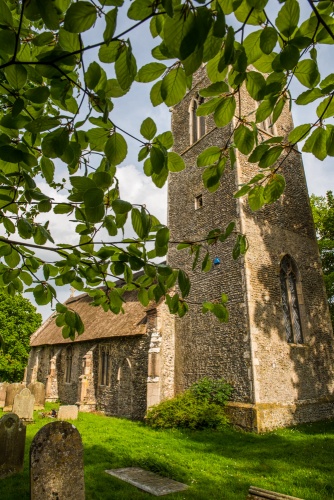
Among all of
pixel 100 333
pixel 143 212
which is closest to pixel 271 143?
pixel 143 212

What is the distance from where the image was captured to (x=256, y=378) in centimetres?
1069

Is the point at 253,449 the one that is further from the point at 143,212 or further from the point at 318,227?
the point at 318,227

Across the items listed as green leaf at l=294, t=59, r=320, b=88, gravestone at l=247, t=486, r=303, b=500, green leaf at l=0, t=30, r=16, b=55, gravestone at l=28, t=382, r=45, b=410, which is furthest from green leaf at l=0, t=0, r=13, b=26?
gravestone at l=28, t=382, r=45, b=410

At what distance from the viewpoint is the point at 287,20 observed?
131 centimetres

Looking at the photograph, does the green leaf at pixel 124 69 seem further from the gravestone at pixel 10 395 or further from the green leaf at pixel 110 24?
the gravestone at pixel 10 395

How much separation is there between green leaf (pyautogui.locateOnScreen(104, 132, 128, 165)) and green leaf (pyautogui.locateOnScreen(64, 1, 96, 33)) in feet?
1.43

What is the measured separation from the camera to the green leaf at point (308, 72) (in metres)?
1.44

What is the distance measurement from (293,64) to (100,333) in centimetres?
1688

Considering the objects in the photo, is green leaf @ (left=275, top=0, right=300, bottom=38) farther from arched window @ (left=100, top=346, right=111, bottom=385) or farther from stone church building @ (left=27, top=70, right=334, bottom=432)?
arched window @ (left=100, top=346, right=111, bottom=385)

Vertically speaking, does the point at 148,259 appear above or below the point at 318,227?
below

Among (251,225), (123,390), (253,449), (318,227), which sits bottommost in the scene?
(253,449)

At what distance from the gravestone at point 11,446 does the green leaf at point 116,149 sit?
24.9 feet

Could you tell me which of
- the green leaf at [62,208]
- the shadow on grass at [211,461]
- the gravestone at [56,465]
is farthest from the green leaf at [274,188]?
the shadow on grass at [211,461]

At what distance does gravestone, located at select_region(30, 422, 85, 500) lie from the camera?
500 cm
